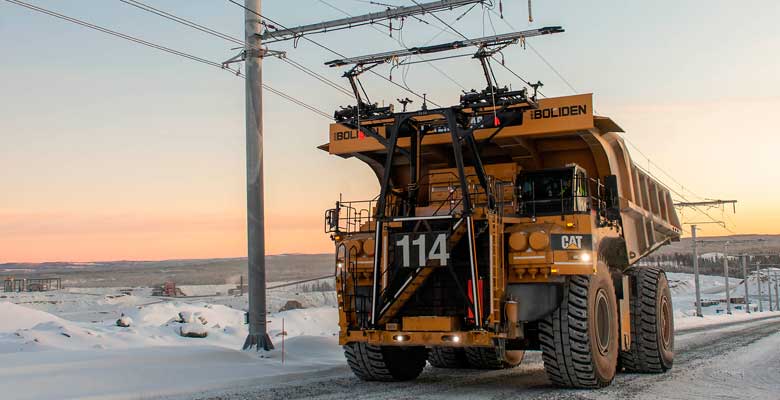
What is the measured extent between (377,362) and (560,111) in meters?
4.75

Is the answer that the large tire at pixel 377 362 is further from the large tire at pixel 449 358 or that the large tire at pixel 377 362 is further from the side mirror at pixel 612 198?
the side mirror at pixel 612 198

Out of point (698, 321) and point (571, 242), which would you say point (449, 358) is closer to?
point (571, 242)

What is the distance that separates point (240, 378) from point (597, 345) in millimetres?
5271

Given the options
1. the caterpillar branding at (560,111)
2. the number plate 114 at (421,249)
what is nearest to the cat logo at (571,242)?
the number plate 114 at (421,249)

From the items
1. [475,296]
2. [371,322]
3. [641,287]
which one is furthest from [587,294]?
[641,287]

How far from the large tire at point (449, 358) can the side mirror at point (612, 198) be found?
13.1ft

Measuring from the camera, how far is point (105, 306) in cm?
4350

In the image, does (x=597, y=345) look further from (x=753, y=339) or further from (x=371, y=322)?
(x=753, y=339)

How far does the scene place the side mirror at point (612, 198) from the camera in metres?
12.2

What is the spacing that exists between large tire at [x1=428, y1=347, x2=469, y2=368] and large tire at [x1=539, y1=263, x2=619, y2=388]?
3.88 m

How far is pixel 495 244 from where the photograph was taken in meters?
9.99

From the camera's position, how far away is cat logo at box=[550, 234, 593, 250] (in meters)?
10.3

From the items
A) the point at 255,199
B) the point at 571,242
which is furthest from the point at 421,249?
the point at 255,199

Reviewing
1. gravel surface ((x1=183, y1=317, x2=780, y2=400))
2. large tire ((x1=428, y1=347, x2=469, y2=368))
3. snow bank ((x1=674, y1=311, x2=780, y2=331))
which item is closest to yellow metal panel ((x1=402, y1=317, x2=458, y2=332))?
gravel surface ((x1=183, y1=317, x2=780, y2=400))
